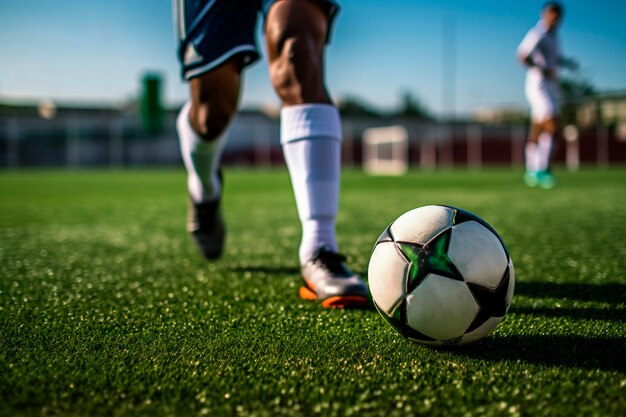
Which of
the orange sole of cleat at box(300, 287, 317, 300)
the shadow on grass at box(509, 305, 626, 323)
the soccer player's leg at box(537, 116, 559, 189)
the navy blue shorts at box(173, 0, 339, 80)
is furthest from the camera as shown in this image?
the soccer player's leg at box(537, 116, 559, 189)

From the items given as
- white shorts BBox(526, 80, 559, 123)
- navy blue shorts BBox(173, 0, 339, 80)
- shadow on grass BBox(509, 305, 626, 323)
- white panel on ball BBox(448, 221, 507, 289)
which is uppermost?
white shorts BBox(526, 80, 559, 123)

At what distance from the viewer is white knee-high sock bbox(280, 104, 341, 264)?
6.12 feet

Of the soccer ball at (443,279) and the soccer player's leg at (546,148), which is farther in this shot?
the soccer player's leg at (546,148)

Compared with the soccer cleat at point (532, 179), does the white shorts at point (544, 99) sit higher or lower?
higher

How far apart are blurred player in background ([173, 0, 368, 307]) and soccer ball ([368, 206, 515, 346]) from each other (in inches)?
13.9

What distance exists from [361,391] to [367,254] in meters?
1.73

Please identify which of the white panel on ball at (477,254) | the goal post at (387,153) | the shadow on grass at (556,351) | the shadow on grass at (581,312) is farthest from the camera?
the goal post at (387,153)

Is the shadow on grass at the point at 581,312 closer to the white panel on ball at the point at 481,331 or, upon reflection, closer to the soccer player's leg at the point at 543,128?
the white panel on ball at the point at 481,331

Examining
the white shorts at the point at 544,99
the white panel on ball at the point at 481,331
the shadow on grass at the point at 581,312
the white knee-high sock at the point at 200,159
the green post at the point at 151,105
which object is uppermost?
the green post at the point at 151,105

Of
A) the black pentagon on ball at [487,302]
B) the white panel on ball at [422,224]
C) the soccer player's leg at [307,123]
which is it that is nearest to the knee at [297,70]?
the soccer player's leg at [307,123]

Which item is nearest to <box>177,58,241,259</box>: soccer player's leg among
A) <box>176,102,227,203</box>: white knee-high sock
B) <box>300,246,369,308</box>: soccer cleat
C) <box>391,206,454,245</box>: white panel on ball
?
<box>176,102,227,203</box>: white knee-high sock

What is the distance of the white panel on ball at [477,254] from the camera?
1.25m

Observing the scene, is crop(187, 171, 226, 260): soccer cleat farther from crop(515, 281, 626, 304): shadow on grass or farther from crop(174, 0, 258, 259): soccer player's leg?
crop(515, 281, 626, 304): shadow on grass

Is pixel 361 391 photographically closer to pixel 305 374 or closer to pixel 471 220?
pixel 305 374
